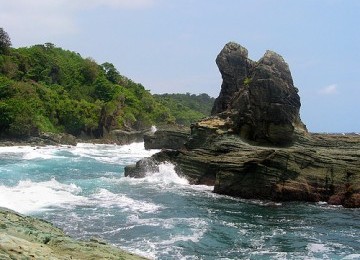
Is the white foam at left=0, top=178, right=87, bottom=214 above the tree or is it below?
below

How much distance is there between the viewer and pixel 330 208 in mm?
25297

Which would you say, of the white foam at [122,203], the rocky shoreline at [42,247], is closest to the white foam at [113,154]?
the white foam at [122,203]

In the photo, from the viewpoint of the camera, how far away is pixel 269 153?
2819cm

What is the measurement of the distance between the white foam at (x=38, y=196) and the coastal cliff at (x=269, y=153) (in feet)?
24.6

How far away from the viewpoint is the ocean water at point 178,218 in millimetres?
17125

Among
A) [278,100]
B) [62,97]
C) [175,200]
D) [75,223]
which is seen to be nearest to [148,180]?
[175,200]

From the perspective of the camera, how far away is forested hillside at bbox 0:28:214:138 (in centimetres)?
7081

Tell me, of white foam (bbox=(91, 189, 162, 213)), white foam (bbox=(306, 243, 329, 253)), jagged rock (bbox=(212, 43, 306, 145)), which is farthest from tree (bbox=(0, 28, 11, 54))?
white foam (bbox=(306, 243, 329, 253))

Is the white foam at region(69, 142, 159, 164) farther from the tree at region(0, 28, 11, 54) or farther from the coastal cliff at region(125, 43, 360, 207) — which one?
the tree at region(0, 28, 11, 54)

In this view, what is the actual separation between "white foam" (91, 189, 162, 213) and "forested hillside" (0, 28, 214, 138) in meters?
43.9

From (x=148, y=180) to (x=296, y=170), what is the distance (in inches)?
465

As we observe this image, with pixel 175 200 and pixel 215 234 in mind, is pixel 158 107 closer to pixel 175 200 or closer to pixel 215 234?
pixel 175 200

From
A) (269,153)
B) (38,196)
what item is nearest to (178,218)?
Result: (269,153)

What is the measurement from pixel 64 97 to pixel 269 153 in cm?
7223
